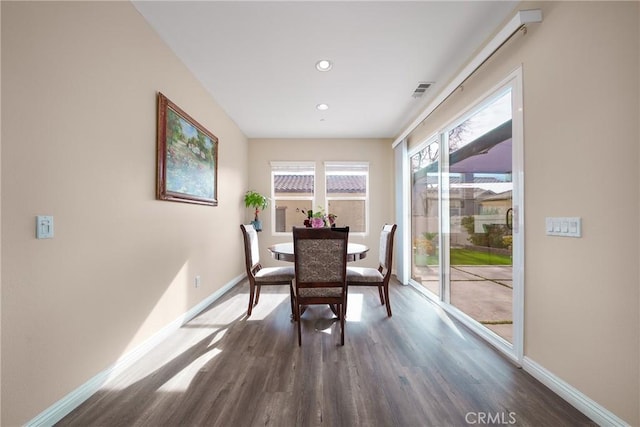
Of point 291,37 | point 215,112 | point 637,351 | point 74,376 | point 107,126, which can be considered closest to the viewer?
point 637,351

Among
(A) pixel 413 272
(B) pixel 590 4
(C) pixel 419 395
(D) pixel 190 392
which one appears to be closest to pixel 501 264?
(C) pixel 419 395

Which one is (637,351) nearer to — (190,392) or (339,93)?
(190,392)

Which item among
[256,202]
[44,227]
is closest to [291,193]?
[256,202]

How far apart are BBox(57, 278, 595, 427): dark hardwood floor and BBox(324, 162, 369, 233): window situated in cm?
282

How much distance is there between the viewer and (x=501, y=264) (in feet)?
7.55

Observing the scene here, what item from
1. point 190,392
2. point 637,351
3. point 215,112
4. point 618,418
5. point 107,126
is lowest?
point 190,392

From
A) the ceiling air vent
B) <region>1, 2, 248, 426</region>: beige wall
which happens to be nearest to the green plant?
<region>1, 2, 248, 426</region>: beige wall

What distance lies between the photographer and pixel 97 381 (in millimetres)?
1658

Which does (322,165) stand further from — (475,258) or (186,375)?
(186,375)

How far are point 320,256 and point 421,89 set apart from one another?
8.04ft

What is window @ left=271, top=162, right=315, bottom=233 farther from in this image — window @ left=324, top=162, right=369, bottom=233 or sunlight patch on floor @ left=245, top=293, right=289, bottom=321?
sunlight patch on floor @ left=245, top=293, right=289, bottom=321

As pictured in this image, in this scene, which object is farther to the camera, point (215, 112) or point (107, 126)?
point (215, 112)

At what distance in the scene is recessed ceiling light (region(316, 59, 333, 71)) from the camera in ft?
8.61

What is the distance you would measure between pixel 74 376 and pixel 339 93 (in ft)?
11.3
